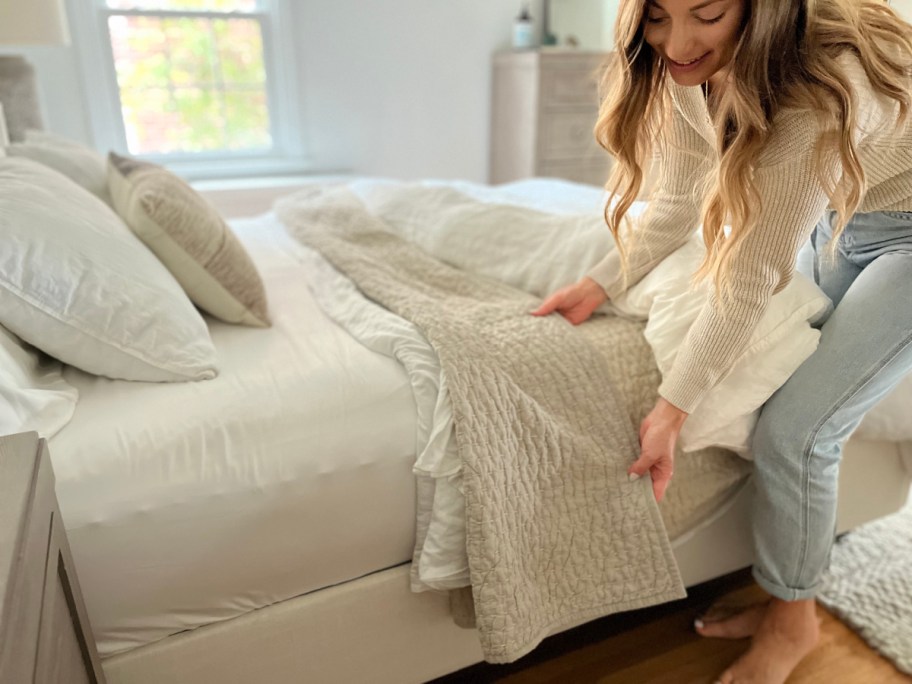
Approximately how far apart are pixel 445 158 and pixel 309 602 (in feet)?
10.3

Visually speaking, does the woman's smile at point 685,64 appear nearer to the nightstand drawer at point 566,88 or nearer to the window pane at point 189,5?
the nightstand drawer at point 566,88

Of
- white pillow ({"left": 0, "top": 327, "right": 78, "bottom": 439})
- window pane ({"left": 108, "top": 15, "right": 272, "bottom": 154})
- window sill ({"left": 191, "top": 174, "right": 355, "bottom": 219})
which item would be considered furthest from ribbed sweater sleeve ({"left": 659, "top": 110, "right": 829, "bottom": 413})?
window pane ({"left": 108, "top": 15, "right": 272, "bottom": 154})

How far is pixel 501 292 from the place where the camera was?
4.45 ft

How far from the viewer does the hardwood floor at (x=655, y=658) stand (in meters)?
1.27

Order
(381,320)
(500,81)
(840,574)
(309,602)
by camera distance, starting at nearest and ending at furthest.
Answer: (309,602) → (381,320) → (840,574) → (500,81)

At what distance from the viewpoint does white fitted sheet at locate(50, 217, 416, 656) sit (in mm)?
878

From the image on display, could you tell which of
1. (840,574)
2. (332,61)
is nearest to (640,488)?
(840,574)

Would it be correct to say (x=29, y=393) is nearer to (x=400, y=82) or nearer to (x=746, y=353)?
(x=746, y=353)

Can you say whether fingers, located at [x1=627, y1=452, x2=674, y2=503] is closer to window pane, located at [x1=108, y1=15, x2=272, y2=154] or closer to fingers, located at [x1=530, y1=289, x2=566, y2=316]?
fingers, located at [x1=530, y1=289, x2=566, y2=316]

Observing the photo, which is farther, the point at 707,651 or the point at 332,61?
the point at 332,61

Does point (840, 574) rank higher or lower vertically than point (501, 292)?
lower

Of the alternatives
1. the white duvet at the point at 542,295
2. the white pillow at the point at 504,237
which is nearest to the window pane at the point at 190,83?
the white pillow at the point at 504,237

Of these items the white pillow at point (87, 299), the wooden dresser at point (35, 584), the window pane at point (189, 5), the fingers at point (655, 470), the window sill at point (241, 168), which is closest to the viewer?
the wooden dresser at point (35, 584)

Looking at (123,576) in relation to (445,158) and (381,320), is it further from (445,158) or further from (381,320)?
(445,158)
